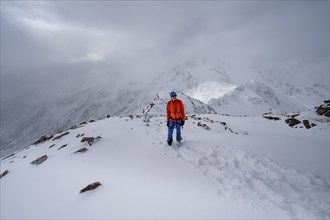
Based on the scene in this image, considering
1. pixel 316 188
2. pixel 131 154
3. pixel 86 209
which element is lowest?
pixel 316 188

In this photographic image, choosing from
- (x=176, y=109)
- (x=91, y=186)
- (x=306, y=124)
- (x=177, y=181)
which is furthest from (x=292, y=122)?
(x=91, y=186)

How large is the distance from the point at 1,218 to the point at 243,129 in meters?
18.0

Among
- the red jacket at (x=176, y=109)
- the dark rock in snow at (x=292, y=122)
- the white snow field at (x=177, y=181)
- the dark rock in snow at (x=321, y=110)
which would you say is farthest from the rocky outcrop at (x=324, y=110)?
the red jacket at (x=176, y=109)

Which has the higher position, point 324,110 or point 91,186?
point 324,110

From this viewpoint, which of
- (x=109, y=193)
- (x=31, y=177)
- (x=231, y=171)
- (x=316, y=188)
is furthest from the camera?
(x=31, y=177)

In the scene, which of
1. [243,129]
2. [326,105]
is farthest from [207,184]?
[326,105]

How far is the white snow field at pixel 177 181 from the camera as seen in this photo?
22.0 feet

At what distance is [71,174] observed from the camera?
32.3ft

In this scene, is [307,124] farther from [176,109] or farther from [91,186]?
[91,186]

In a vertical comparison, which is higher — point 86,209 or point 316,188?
point 86,209

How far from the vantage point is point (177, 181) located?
8250mm

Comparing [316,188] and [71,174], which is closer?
[316,188]

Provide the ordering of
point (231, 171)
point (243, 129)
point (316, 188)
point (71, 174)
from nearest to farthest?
point (316, 188), point (231, 171), point (71, 174), point (243, 129)

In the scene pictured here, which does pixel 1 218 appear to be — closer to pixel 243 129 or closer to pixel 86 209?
pixel 86 209
